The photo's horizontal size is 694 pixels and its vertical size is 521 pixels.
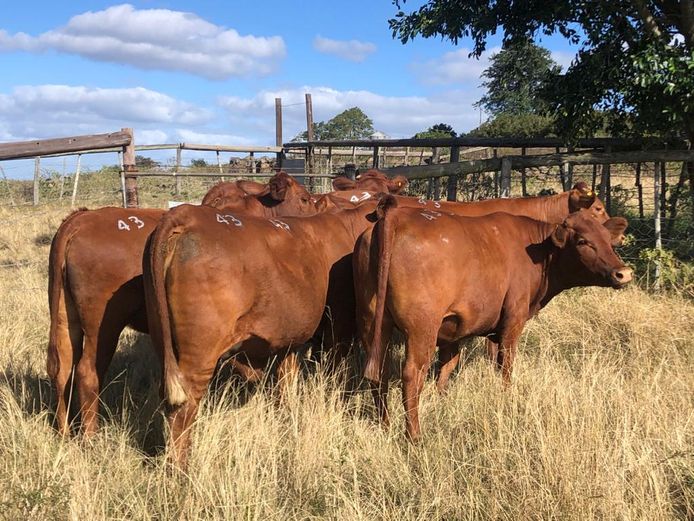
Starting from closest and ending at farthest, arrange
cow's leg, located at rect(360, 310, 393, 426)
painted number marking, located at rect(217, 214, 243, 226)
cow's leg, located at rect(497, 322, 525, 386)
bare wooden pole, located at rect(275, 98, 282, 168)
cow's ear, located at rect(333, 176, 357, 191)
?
painted number marking, located at rect(217, 214, 243, 226), cow's leg, located at rect(360, 310, 393, 426), cow's leg, located at rect(497, 322, 525, 386), cow's ear, located at rect(333, 176, 357, 191), bare wooden pole, located at rect(275, 98, 282, 168)

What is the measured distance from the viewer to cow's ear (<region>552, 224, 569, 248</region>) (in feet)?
15.8

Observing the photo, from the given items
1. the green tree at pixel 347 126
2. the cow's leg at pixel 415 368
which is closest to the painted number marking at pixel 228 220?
the cow's leg at pixel 415 368

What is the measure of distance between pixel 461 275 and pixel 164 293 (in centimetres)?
195

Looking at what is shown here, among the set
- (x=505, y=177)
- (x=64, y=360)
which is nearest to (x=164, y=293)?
(x=64, y=360)

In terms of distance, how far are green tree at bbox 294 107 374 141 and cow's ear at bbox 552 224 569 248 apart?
57489 mm

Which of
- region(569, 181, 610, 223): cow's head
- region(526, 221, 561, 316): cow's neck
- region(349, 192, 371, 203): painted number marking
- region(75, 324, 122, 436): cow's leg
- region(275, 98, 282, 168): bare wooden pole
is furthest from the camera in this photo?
region(275, 98, 282, 168): bare wooden pole

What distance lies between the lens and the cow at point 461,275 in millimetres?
3988

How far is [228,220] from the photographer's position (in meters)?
3.73

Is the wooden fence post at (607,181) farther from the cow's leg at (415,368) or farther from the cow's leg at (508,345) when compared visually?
the cow's leg at (415,368)

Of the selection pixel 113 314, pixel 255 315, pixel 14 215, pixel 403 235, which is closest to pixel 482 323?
pixel 403 235

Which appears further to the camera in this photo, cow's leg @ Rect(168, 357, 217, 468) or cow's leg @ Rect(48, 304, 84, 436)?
cow's leg @ Rect(48, 304, 84, 436)

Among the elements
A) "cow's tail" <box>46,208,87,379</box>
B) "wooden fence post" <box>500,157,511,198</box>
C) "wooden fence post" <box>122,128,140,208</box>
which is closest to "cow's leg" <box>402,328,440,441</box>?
"cow's tail" <box>46,208,87,379</box>

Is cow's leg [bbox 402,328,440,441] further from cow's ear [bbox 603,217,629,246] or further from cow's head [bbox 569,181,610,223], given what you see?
cow's head [bbox 569,181,610,223]

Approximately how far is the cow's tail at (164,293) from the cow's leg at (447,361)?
2.29m
